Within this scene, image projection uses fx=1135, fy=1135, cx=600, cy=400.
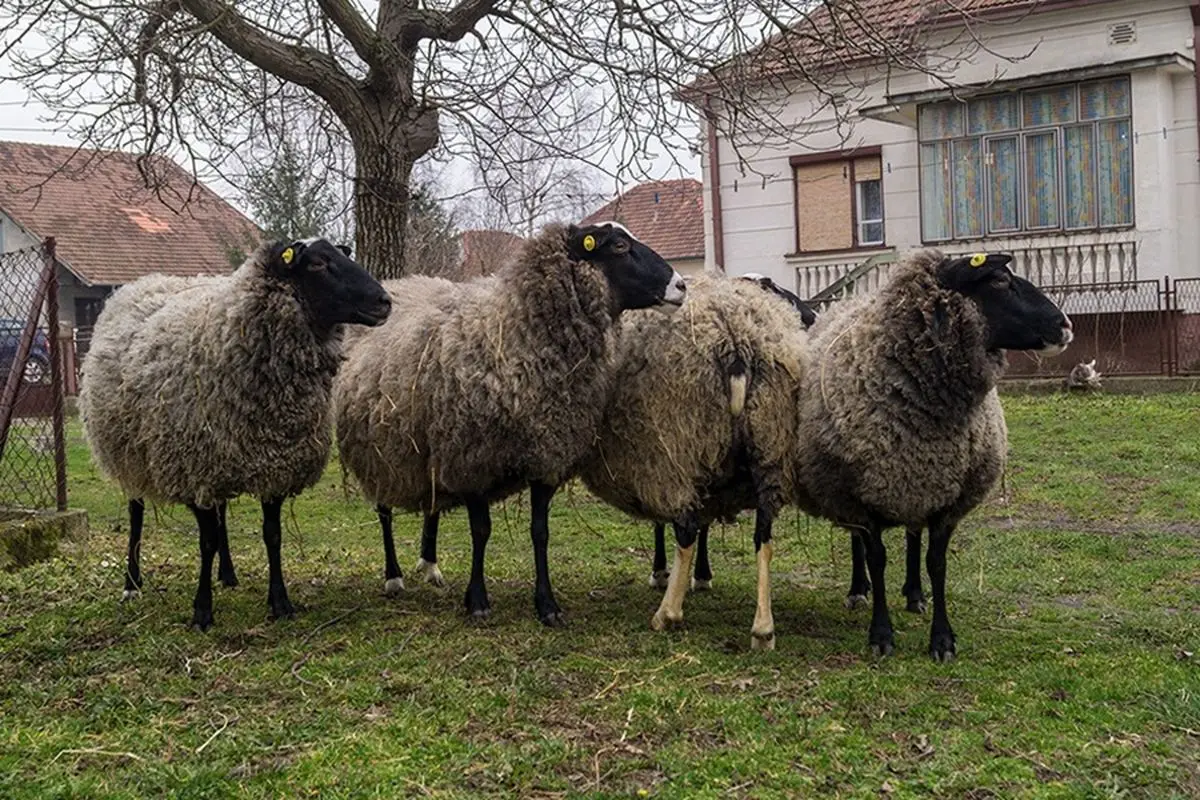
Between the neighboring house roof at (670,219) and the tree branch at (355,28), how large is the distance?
67.5 ft

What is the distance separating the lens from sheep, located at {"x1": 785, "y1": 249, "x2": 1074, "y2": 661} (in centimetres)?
560

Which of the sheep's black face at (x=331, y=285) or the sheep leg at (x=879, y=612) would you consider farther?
the sheep's black face at (x=331, y=285)

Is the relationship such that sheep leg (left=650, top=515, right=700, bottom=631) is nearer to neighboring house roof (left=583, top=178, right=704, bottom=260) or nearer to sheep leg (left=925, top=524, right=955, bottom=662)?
sheep leg (left=925, top=524, right=955, bottom=662)

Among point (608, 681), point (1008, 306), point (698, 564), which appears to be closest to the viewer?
point (608, 681)

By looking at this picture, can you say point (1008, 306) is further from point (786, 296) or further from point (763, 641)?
point (786, 296)

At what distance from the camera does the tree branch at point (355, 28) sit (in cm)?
913

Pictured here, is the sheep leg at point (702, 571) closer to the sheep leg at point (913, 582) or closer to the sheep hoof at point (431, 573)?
the sheep leg at point (913, 582)

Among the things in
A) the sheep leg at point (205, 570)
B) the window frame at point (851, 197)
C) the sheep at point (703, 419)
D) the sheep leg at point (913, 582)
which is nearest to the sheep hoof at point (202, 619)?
the sheep leg at point (205, 570)

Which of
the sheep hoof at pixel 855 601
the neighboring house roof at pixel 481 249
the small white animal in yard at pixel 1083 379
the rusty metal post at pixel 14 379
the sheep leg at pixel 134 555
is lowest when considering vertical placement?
the sheep hoof at pixel 855 601

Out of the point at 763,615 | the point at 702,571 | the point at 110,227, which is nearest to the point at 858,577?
the point at 702,571

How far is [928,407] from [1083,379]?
10.2 m

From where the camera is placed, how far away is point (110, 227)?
3138 cm

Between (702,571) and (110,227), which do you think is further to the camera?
(110,227)

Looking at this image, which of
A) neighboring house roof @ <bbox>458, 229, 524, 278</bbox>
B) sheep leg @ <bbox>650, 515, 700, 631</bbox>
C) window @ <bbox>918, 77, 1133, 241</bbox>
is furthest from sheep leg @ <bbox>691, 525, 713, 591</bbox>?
neighboring house roof @ <bbox>458, 229, 524, 278</bbox>
